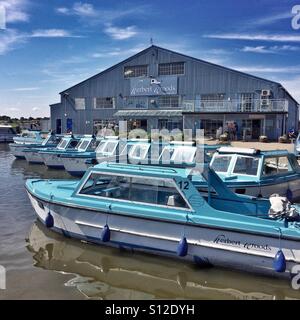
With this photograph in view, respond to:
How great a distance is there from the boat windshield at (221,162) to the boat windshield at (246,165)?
0.93 feet

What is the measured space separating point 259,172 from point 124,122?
34.8 metres

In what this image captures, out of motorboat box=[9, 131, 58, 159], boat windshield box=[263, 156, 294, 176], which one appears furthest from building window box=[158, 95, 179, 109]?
boat windshield box=[263, 156, 294, 176]

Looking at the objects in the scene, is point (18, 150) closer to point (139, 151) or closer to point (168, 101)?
point (139, 151)

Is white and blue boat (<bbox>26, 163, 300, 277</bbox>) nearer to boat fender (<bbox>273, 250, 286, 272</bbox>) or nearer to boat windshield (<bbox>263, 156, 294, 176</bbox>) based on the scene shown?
boat fender (<bbox>273, 250, 286, 272</bbox>)

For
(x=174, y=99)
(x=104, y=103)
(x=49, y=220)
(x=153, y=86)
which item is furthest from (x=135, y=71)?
(x=49, y=220)

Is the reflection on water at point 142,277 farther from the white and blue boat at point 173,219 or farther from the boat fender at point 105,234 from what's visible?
the boat fender at point 105,234

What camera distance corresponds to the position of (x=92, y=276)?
24.6 ft

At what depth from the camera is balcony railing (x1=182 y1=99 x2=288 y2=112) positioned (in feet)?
121

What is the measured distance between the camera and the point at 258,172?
39.8ft

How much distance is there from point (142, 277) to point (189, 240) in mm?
1155

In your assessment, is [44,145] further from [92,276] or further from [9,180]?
[92,276]

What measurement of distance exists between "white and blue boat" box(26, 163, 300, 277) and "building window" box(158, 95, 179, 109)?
35.0m

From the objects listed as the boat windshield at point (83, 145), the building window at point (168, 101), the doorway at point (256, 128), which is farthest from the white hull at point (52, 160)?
the building window at point (168, 101)
